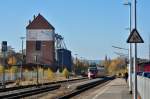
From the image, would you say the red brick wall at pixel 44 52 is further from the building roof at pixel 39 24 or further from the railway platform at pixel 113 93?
the railway platform at pixel 113 93

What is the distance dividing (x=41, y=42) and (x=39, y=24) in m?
6.04

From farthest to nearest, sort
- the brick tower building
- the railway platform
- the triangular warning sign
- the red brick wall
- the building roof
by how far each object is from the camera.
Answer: the building roof → the brick tower building → the red brick wall → the railway platform → the triangular warning sign

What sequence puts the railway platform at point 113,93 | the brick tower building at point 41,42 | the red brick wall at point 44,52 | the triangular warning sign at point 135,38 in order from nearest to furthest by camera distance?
the triangular warning sign at point 135,38 < the railway platform at point 113,93 < the red brick wall at point 44,52 < the brick tower building at point 41,42

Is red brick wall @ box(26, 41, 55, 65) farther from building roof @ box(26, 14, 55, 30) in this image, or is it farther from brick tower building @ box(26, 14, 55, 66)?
building roof @ box(26, 14, 55, 30)

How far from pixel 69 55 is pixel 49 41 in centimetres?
3412

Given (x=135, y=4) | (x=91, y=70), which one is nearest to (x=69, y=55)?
(x=91, y=70)

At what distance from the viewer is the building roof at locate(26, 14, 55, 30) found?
518 ft

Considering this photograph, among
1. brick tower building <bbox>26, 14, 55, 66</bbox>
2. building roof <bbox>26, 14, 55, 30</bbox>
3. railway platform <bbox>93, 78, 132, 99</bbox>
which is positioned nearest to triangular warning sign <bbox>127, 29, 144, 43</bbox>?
railway platform <bbox>93, 78, 132, 99</bbox>

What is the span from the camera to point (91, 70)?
4803 inches

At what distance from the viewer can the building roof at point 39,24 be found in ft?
518

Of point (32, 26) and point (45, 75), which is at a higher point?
point (32, 26)

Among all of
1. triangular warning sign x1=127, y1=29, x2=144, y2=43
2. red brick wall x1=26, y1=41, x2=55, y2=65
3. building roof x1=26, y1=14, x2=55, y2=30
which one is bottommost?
triangular warning sign x1=127, y1=29, x2=144, y2=43

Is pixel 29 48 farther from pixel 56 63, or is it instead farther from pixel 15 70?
pixel 15 70

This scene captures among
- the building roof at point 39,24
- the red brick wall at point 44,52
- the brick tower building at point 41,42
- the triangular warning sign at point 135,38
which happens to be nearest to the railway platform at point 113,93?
the triangular warning sign at point 135,38
